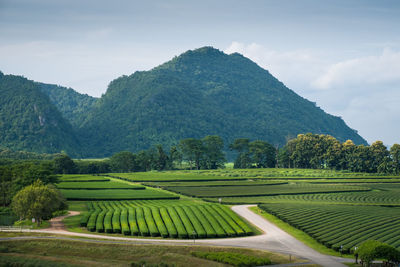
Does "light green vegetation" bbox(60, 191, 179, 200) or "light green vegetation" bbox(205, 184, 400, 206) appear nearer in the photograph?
"light green vegetation" bbox(205, 184, 400, 206)

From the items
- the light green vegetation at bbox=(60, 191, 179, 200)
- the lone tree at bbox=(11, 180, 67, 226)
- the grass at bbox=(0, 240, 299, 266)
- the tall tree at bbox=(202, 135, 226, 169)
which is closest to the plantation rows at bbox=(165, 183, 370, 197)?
the light green vegetation at bbox=(60, 191, 179, 200)

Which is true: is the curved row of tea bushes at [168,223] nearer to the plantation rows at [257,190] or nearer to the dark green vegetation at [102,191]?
the dark green vegetation at [102,191]

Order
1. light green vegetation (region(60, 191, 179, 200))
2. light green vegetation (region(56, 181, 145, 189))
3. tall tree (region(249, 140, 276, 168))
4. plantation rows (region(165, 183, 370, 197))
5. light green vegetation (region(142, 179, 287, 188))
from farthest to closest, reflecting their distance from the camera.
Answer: tall tree (region(249, 140, 276, 168)) < light green vegetation (region(142, 179, 287, 188)) < light green vegetation (region(56, 181, 145, 189)) < plantation rows (region(165, 183, 370, 197)) < light green vegetation (region(60, 191, 179, 200))

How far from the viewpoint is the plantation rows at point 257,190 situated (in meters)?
98.9

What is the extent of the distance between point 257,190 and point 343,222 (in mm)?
39846

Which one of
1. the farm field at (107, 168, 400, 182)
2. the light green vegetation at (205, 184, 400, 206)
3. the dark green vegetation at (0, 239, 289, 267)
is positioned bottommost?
the dark green vegetation at (0, 239, 289, 267)

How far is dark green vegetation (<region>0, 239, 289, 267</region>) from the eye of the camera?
4856cm

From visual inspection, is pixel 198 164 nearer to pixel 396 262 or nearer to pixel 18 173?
pixel 18 173

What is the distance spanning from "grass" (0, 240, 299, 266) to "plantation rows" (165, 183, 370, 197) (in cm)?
4282

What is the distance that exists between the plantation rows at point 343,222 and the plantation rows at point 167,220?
7.79m

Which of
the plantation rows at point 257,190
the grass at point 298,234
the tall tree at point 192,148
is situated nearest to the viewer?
the grass at point 298,234

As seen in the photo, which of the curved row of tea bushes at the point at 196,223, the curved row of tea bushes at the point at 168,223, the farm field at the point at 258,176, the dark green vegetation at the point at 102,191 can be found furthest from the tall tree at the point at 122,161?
the curved row of tea bushes at the point at 168,223

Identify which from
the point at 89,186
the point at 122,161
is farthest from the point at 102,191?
the point at 122,161

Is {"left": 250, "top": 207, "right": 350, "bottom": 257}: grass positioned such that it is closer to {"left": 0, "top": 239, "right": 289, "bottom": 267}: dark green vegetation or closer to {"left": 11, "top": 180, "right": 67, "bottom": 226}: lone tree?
{"left": 0, "top": 239, "right": 289, "bottom": 267}: dark green vegetation
